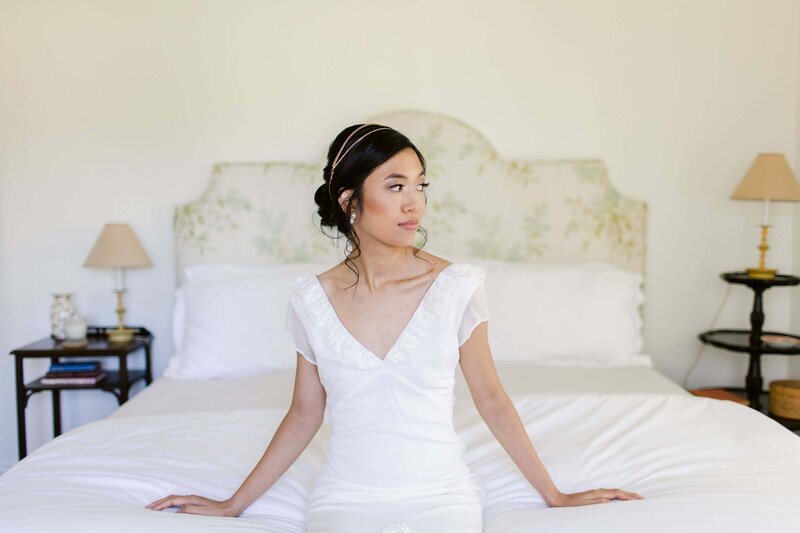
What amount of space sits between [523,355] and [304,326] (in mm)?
1488

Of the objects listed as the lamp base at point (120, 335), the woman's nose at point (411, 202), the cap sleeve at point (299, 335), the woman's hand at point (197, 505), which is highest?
the woman's nose at point (411, 202)

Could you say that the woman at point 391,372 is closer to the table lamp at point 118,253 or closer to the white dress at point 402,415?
the white dress at point 402,415

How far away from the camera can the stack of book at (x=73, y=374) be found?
2.99 meters

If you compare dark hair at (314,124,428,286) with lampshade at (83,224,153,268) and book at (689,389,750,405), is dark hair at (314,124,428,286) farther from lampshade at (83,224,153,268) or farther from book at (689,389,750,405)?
book at (689,389,750,405)

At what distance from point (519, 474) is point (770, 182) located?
2039 mm

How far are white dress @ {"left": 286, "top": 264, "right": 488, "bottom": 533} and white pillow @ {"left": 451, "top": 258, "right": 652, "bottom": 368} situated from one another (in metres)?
1.40

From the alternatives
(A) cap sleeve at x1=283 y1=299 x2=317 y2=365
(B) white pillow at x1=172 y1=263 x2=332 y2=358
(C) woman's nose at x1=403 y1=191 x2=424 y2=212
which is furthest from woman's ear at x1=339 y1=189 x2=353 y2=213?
(B) white pillow at x1=172 y1=263 x2=332 y2=358

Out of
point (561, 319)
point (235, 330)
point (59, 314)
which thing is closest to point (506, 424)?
point (561, 319)

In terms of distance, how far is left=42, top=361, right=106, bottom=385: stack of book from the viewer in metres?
2.99

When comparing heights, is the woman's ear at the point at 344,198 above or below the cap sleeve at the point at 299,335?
above

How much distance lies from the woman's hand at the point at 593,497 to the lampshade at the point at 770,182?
78.4 inches

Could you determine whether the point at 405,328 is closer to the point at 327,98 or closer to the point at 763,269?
the point at 327,98

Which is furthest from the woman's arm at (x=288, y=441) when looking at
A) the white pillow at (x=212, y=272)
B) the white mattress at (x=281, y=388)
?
the white pillow at (x=212, y=272)

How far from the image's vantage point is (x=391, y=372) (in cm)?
142
